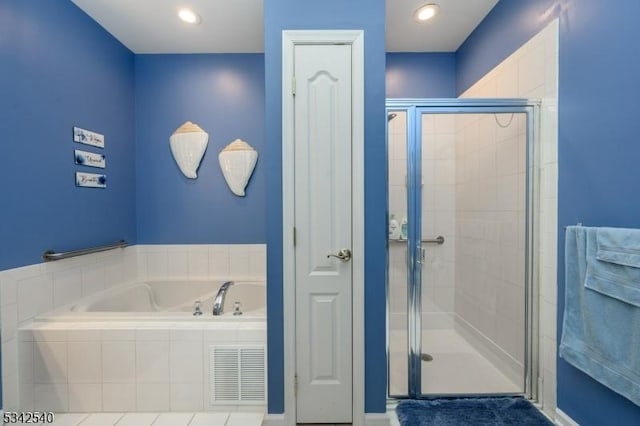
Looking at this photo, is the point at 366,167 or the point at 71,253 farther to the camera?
the point at 71,253

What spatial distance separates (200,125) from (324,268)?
192 centimetres

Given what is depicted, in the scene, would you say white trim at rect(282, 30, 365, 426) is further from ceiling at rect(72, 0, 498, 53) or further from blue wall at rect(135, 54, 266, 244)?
blue wall at rect(135, 54, 266, 244)

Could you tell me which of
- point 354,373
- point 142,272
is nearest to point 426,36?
point 354,373

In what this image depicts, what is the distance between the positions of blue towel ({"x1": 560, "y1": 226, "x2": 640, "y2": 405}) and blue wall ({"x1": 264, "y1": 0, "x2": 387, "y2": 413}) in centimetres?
90

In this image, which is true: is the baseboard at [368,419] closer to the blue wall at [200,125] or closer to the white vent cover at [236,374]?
the white vent cover at [236,374]

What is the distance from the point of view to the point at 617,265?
3.84 ft

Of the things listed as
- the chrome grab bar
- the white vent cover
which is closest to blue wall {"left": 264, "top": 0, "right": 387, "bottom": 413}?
the white vent cover

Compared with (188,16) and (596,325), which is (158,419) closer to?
(596,325)

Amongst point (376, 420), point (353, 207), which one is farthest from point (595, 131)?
point (376, 420)

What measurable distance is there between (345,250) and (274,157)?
0.66 m

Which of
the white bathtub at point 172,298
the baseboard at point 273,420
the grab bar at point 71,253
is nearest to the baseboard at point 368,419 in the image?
the baseboard at point 273,420

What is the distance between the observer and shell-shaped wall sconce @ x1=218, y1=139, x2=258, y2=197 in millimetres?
2604

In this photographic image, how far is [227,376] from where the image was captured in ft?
5.62

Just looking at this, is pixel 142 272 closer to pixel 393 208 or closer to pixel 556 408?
pixel 393 208
